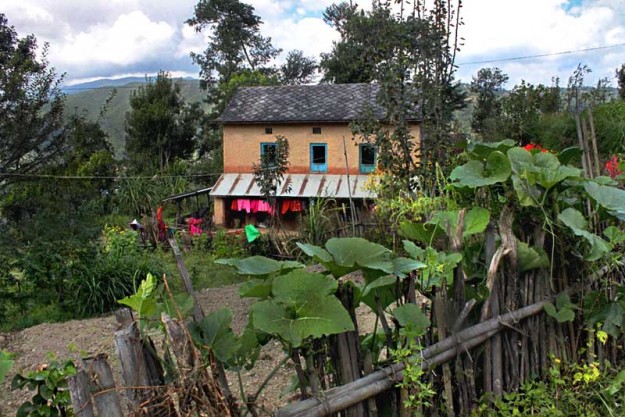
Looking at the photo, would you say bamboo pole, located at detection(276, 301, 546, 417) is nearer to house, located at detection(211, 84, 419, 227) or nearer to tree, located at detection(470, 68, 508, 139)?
house, located at detection(211, 84, 419, 227)

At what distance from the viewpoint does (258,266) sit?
2213mm

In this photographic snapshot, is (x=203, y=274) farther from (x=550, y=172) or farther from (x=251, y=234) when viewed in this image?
(x=550, y=172)

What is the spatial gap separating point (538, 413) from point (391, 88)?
15.1ft

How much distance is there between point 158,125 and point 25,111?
1263cm

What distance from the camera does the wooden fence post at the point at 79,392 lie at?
1663 millimetres

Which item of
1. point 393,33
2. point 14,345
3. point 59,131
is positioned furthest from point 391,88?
point 59,131

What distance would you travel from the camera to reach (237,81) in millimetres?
29016

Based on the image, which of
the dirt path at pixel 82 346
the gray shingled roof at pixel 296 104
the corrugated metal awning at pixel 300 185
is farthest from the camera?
the gray shingled roof at pixel 296 104

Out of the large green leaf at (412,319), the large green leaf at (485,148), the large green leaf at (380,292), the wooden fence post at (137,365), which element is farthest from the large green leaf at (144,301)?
the large green leaf at (485,148)

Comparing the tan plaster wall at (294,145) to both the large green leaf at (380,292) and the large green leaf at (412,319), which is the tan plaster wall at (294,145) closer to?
the large green leaf at (380,292)

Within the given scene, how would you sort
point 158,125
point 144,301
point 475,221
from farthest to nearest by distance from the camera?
point 158,125 < point 475,221 < point 144,301

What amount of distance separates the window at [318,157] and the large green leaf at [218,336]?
15.8 m

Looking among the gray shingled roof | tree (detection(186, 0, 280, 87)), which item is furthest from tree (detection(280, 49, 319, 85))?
the gray shingled roof

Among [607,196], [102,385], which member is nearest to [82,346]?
[102,385]
